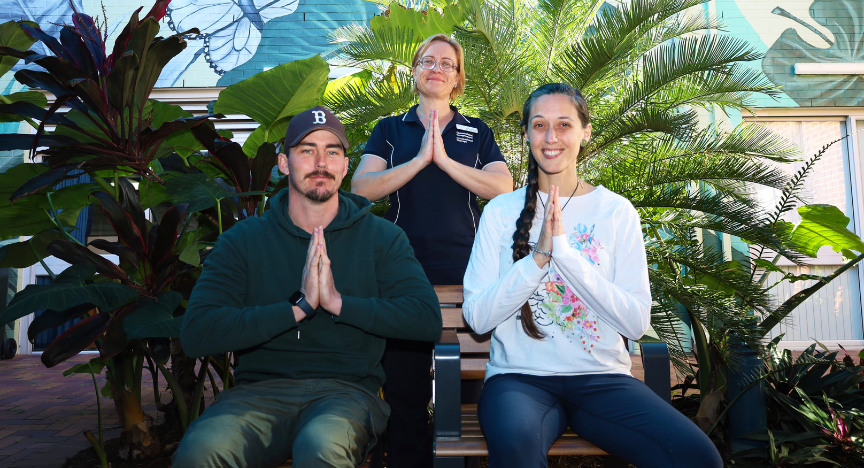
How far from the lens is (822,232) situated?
12.8 ft

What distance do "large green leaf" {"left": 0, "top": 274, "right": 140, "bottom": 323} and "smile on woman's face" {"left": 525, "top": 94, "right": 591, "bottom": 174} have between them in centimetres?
198

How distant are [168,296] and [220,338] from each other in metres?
1.00

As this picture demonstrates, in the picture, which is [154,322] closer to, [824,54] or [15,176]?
[15,176]

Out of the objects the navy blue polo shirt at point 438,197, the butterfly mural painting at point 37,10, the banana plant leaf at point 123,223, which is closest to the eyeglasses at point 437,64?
the navy blue polo shirt at point 438,197

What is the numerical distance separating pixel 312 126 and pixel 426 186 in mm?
636

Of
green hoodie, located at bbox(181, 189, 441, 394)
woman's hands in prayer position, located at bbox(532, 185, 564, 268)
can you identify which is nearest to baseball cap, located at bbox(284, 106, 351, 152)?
green hoodie, located at bbox(181, 189, 441, 394)

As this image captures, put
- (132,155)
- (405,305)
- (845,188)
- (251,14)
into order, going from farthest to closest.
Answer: (251,14), (845,188), (132,155), (405,305)

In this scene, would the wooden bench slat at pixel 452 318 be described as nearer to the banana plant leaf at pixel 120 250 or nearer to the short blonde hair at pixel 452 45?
the short blonde hair at pixel 452 45

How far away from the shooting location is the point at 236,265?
7.09ft

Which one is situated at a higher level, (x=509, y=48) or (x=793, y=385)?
(x=509, y=48)

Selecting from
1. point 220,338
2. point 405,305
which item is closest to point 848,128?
point 405,305

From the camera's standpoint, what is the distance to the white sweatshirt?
1978 millimetres

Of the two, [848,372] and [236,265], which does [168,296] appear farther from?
[848,372]

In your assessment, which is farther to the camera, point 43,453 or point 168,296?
point 43,453
